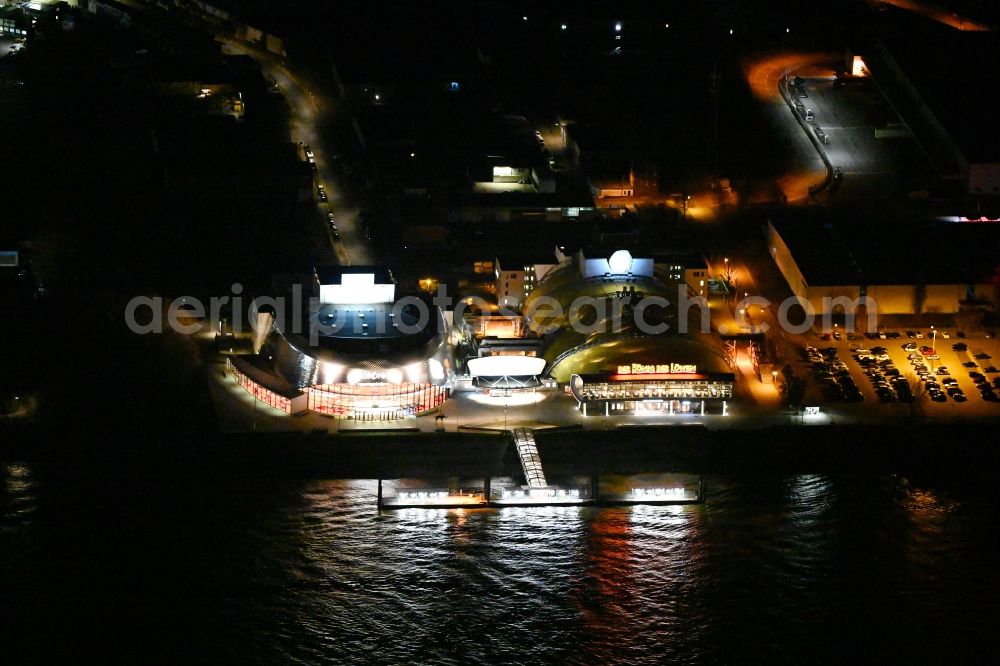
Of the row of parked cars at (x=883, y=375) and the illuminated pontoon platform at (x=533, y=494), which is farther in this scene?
the row of parked cars at (x=883, y=375)

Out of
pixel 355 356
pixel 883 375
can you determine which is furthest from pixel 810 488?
pixel 355 356

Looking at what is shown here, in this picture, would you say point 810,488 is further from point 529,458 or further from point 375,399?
point 375,399

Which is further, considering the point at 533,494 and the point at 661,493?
the point at 661,493

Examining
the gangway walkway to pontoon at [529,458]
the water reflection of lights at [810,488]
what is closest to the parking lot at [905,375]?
the water reflection of lights at [810,488]

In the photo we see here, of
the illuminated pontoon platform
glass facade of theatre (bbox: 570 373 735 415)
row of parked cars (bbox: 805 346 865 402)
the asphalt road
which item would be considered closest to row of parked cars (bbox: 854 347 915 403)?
row of parked cars (bbox: 805 346 865 402)

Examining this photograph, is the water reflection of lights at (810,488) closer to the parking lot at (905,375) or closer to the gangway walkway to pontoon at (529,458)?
the parking lot at (905,375)

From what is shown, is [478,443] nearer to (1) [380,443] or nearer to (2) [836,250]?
(1) [380,443]

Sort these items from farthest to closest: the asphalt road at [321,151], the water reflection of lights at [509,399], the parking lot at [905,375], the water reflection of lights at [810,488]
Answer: the asphalt road at [321,151] < the parking lot at [905,375] < the water reflection of lights at [509,399] < the water reflection of lights at [810,488]

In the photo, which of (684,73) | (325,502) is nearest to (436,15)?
(684,73)
